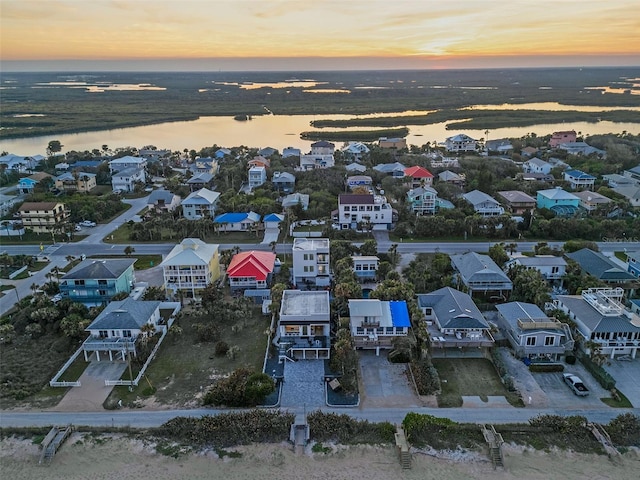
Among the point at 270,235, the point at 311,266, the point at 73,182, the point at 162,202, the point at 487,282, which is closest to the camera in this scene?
the point at 487,282

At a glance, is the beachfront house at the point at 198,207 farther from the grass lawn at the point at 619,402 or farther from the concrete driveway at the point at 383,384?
the grass lawn at the point at 619,402

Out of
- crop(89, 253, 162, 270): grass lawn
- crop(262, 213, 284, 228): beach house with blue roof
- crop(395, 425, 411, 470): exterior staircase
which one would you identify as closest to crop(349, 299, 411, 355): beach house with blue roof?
crop(395, 425, 411, 470): exterior staircase

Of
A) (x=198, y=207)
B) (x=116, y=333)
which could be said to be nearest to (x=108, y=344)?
(x=116, y=333)

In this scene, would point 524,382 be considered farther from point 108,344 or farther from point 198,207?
point 198,207

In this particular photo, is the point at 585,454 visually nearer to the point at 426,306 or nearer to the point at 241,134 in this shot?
the point at 426,306

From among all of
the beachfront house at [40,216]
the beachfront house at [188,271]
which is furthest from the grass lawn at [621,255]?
the beachfront house at [40,216]

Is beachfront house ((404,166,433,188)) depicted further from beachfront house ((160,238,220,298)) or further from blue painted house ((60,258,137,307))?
blue painted house ((60,258,137,307))
